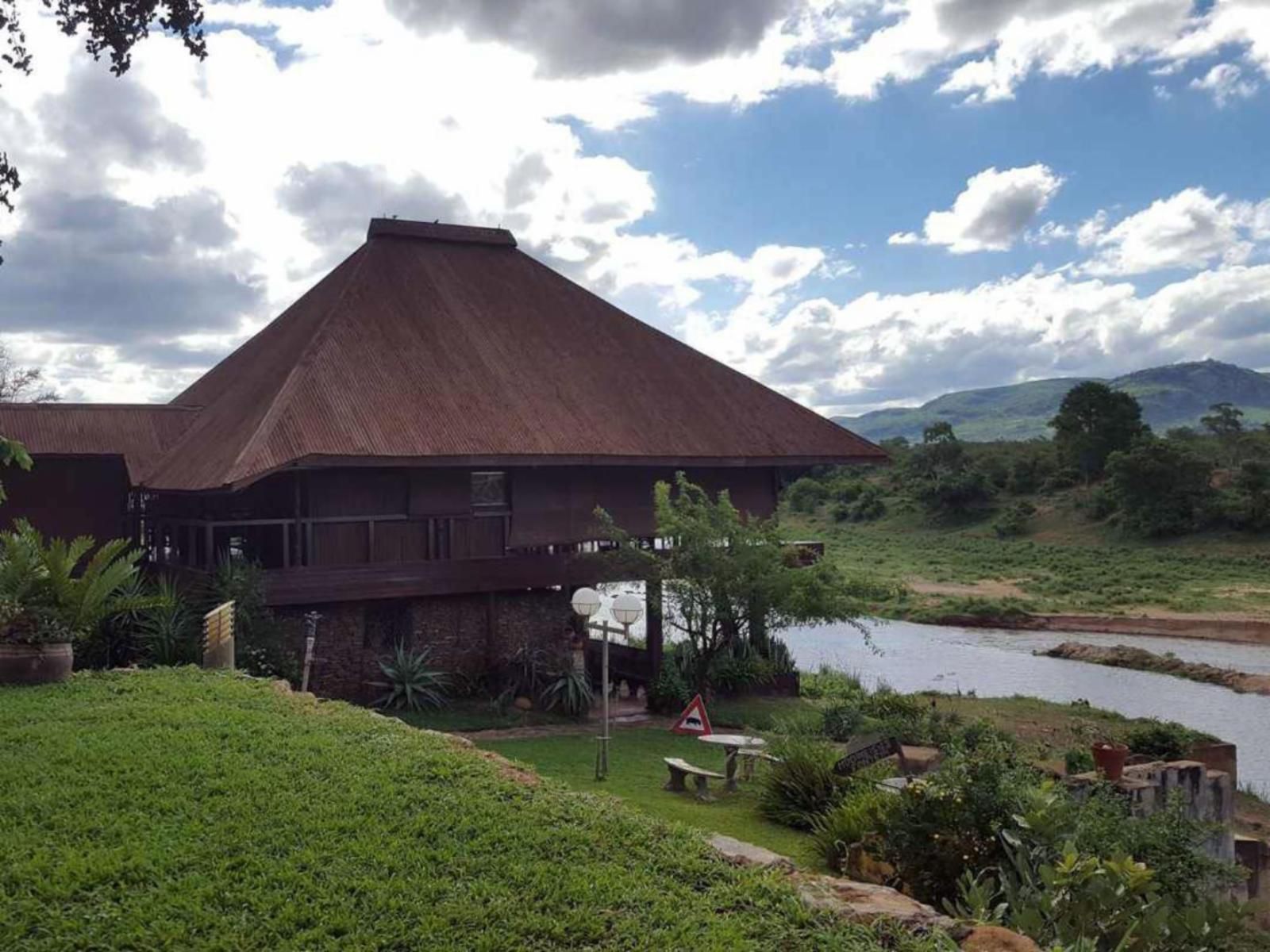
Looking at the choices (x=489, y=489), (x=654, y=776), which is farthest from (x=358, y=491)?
(x=654, y=776)

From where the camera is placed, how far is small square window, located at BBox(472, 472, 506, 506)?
16531mm

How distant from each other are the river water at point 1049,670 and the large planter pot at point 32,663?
40.7ft

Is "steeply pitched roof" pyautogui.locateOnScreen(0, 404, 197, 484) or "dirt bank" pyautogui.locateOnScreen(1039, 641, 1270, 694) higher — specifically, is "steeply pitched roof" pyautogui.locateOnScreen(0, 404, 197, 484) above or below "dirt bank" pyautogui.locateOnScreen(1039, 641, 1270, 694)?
above

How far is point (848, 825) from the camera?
8.30 metres

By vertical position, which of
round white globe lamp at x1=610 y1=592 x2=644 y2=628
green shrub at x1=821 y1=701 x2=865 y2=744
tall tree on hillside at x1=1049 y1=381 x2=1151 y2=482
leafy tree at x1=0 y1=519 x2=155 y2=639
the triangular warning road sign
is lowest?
green shrub at x1=821 y1=701 x2=865 y2=744

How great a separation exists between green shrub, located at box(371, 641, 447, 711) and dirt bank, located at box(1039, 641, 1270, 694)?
1829 centimetres

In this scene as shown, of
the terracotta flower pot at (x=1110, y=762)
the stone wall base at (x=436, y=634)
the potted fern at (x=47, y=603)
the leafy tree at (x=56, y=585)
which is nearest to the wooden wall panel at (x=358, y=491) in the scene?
the stone wall base at (x=436, y=634)

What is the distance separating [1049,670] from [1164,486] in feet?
66.4

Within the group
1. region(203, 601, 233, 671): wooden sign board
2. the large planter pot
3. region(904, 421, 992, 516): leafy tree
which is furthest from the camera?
region(904, 421, 992, 516): leafy tree

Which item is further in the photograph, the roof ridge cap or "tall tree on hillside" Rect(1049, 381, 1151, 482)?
"tall tree on hillside" Rect(1049, 381, 1151, 482)

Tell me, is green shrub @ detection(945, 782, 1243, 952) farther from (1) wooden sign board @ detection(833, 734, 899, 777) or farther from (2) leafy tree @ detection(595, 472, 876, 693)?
(2) leafy tree @ detection(595, 472, 876, 693)

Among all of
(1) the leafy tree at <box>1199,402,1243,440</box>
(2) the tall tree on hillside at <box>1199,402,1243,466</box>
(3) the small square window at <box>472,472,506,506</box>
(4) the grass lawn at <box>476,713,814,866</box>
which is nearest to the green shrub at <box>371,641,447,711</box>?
(4) the grass lawn at <box>476,713,814,866</box>

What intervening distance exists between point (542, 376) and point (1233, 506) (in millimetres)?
34140

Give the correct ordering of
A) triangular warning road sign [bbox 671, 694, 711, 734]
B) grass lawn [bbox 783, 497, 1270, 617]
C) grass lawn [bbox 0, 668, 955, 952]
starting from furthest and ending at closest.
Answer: grass lawn [bbox 783, 497, 1270, 617], triangular warning road sign [bbox 671, 694, 711, 734], grass lawn [bbox 0, 668, 955, 952]
